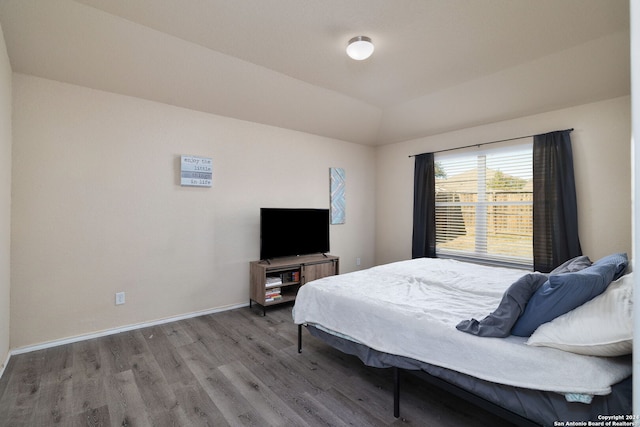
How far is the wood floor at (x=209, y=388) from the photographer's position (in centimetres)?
185

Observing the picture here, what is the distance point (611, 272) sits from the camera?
1703 mm

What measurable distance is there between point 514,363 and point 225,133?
3619 mm

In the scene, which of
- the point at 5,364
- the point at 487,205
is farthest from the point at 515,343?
the point at 5,364

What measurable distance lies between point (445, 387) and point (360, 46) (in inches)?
103

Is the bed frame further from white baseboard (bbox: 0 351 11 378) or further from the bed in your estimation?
white baseboard (bbox: 0 351 11 378)

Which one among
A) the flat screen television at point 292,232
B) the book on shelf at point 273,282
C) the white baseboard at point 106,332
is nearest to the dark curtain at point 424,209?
the flat screen television at point 292,232

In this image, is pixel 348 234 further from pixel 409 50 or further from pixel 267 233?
pixel 409 50

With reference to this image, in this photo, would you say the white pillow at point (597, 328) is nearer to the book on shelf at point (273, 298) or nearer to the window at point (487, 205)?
the window at point (487, 205)

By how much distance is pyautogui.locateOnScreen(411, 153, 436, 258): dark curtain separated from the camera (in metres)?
4.66

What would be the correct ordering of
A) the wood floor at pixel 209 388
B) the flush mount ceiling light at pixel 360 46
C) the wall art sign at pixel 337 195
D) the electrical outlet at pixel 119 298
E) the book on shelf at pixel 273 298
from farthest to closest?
the wall art sign at pixel 337 195
the book on shelf at pixel 273 298
the electrical outlet at pixel 119 298
the flush mount ceiling light at pixel 360 46
the wood floor at pixel 209 388

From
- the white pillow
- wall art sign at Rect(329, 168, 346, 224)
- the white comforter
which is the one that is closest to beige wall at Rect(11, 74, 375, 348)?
wall art sign at Rect(329, 168, 346, 224)

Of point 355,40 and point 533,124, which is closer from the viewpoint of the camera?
point 355,40

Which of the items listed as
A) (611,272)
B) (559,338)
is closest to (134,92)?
(559,338)

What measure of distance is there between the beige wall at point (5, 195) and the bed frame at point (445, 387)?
2460 millimetres
